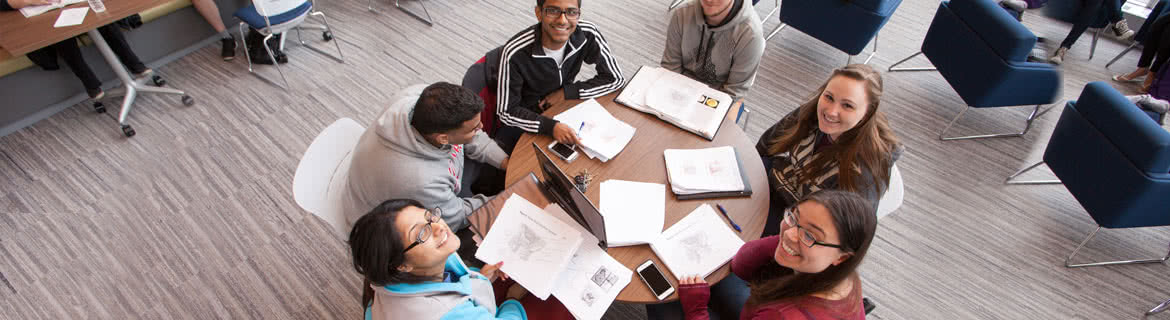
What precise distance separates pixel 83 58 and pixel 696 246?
4.27 m

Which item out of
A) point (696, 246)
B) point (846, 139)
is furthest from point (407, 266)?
point (846, 139)

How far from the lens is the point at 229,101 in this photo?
385 centimetres

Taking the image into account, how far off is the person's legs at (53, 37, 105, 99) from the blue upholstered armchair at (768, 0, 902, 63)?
4820 mm

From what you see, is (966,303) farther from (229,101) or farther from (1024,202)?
(229,101)

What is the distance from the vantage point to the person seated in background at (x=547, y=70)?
7.69 feet

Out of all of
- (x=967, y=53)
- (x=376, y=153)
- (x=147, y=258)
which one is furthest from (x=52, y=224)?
(x=967, y=53)

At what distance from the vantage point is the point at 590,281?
6.16 ft

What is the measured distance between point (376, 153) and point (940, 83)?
412 cm

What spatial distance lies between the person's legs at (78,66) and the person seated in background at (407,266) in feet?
11.0

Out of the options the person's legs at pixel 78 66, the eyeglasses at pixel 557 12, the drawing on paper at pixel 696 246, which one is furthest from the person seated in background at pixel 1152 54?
the person's legs at pixel 78 66

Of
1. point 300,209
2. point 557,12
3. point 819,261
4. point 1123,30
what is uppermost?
point 557,12

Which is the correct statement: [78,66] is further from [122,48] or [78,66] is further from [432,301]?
[432,301]

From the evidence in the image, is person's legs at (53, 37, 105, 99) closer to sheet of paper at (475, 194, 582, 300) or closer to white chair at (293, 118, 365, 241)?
white chair at (293, 118, 365, 241)

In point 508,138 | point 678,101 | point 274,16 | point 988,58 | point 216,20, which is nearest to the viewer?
point 678,101
